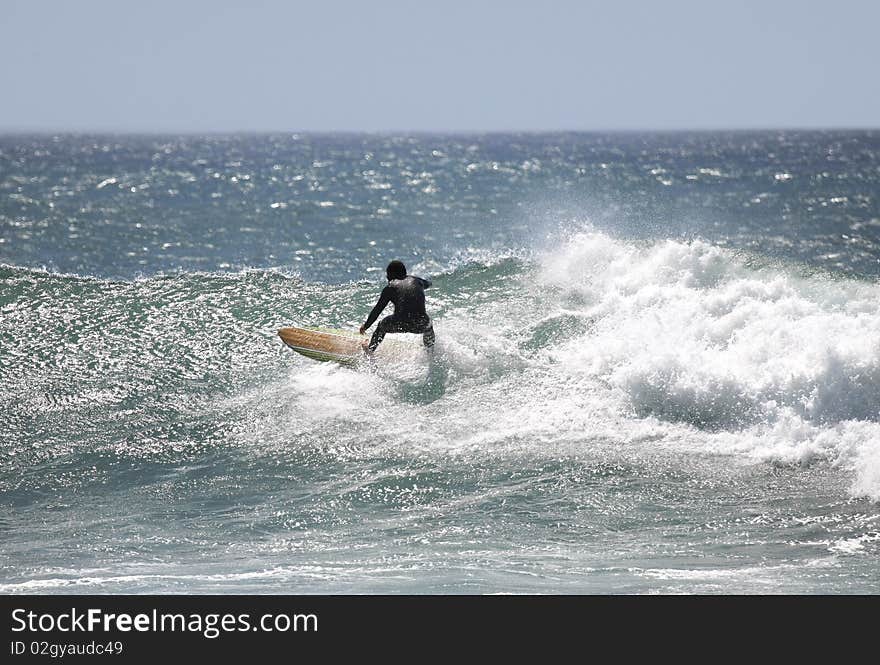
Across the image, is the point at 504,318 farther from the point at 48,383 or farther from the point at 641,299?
the point at 48,383

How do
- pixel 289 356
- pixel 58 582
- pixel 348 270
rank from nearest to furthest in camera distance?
pixel 58 582, pixel 289 356, pixel 348 270

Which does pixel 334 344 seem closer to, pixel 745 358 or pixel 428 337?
pixel 428 337

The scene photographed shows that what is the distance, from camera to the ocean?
7445 mm

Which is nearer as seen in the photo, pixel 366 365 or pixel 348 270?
pixel 366 365

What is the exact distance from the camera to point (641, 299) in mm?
13227

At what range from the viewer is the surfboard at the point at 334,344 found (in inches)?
460

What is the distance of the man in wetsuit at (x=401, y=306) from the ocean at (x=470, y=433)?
15.1 inches

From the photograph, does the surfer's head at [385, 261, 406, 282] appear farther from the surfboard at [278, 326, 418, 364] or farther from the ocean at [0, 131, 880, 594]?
the ocean at [0, 131, 880, 594]

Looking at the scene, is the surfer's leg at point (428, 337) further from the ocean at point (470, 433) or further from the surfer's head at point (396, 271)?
the surfer's head at point (396, 271)

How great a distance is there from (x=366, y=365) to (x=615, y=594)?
5526 millimetres

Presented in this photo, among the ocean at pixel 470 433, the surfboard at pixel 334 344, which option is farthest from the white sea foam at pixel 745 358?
the surfboard at pixel 334 344
